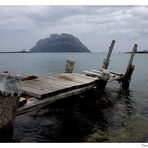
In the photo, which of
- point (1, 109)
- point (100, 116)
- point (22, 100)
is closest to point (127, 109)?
point (100, 116)

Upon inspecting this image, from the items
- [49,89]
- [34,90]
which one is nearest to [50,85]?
[49,89]

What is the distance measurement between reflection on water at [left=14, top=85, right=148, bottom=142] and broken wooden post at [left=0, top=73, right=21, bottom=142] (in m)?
1.56

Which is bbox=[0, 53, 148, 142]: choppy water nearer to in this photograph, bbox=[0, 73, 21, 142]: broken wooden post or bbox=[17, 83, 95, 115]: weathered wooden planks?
bbox=[17, 83, 95, 115]: weathered wooden planks

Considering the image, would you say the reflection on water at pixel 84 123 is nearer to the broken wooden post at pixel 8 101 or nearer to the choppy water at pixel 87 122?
the choppy water at pixel 87 122

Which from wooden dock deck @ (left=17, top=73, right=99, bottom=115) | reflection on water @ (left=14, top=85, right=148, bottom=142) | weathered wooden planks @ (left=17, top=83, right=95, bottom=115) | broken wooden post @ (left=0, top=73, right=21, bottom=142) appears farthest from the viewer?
reflection on water @ (left=14, top=85, right=148, bottom=142)

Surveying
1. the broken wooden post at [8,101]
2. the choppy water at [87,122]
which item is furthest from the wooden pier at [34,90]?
the choppy water at [87,122]

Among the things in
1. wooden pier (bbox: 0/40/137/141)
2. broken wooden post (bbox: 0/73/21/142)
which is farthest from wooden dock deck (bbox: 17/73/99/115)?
broken wooden post (bbox: 0/73/21/142)

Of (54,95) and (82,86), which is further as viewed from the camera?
(82,86)

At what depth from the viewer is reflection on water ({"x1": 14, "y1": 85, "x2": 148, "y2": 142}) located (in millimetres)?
9547

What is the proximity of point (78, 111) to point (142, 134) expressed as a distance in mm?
3248

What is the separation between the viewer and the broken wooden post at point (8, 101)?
716 cm
